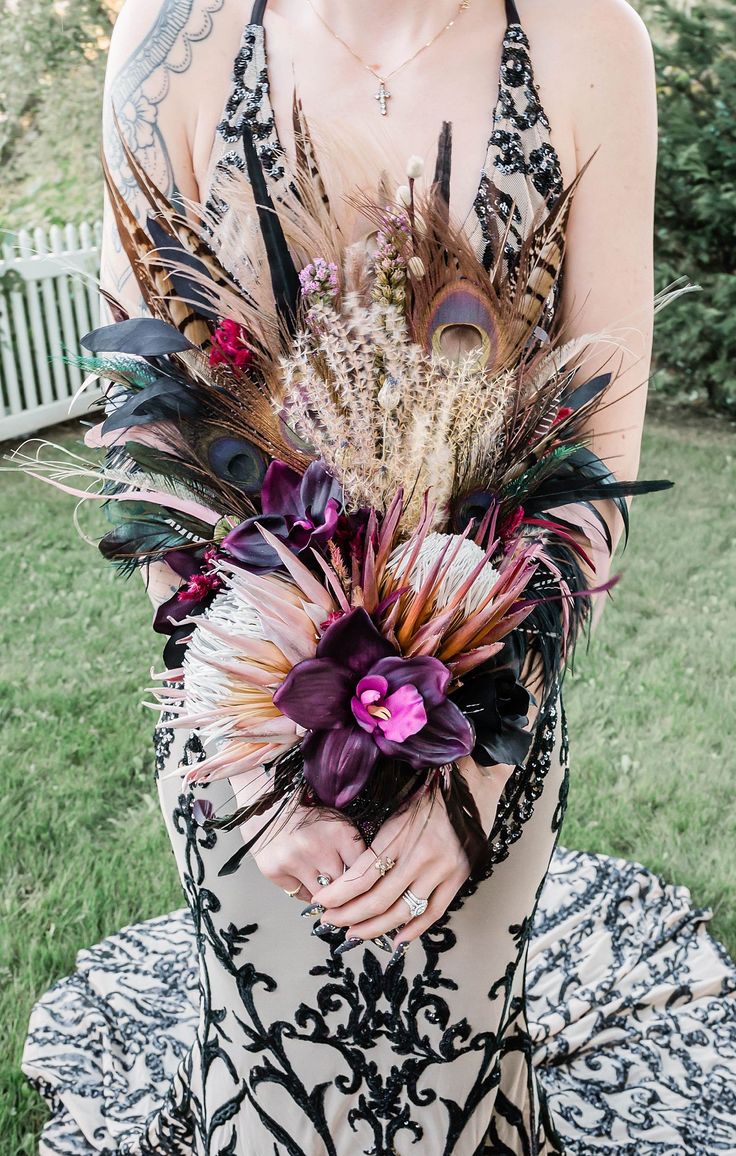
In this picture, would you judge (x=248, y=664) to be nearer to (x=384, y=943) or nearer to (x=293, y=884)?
(x=293, y=884)

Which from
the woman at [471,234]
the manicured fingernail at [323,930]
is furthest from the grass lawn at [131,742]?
the manicured fingernail at [323,930]

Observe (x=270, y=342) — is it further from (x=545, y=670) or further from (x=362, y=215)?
(x=545, y=670)

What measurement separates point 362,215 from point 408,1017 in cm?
127

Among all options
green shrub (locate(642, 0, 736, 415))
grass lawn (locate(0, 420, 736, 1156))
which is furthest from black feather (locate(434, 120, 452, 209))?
green shrub (locate(642, 0, 736, 415))

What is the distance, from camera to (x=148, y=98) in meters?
1.63

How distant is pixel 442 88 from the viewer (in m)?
1.74

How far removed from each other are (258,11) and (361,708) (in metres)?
1.32

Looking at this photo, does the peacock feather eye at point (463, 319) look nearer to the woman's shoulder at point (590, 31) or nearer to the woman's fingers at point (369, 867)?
the woman's fingers at point (369, 867)

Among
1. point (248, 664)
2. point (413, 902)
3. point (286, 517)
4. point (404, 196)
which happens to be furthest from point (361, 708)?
point (404, 196)

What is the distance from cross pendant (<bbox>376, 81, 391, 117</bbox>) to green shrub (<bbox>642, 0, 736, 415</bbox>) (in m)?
6.13

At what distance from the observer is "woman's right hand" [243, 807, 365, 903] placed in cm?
125

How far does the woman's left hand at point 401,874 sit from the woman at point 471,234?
35 centimetres

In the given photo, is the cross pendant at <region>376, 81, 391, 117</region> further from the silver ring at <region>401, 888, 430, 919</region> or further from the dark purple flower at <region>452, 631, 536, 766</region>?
the silver ring at <region>401, 888, 430, 919</region>

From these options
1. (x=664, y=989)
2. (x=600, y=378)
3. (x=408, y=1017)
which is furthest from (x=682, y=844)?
(x=600, y=378)
